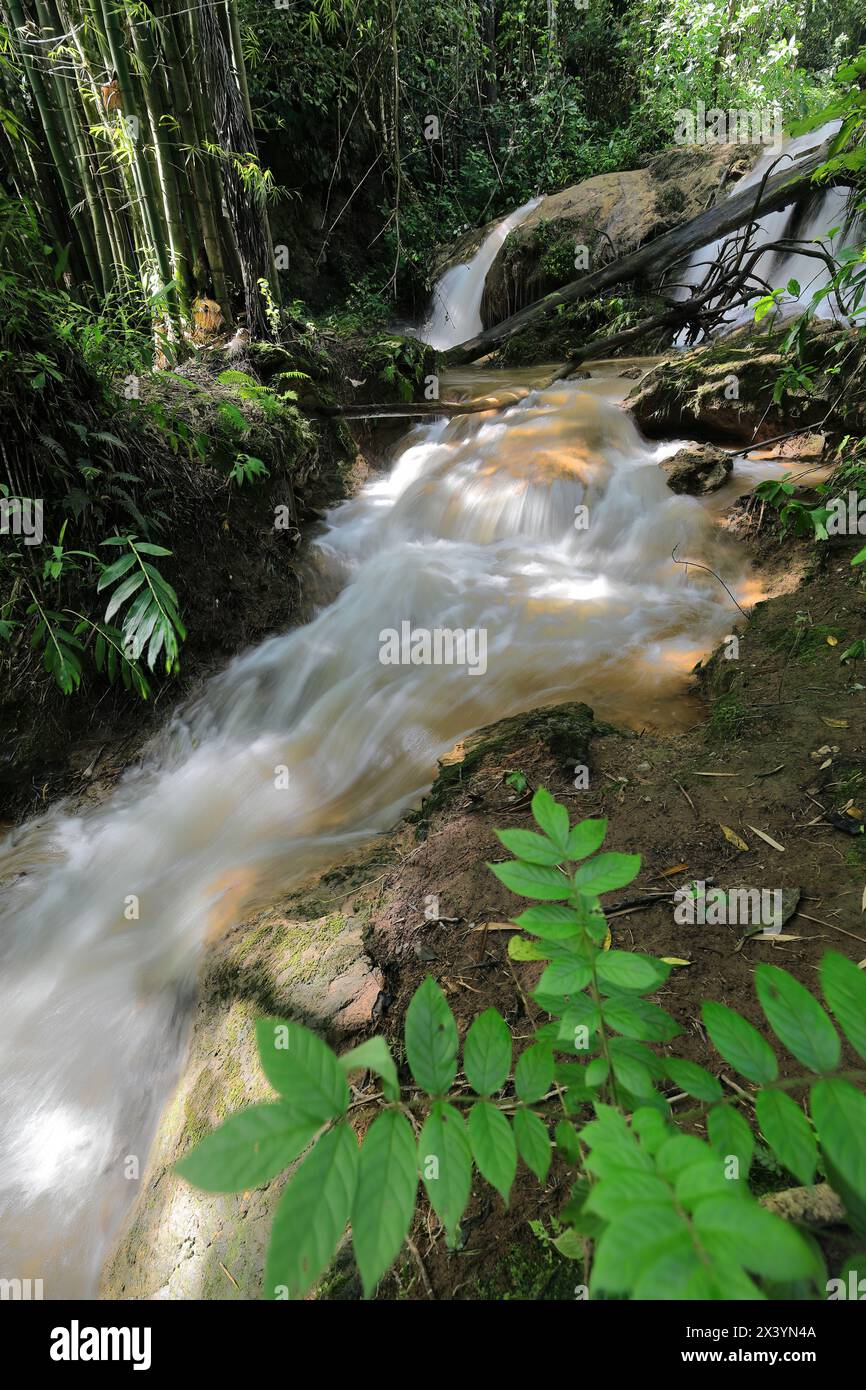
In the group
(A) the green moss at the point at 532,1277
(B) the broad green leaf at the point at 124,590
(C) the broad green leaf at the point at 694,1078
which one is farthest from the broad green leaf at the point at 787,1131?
(B) the broad green leaf at the point at 124,590

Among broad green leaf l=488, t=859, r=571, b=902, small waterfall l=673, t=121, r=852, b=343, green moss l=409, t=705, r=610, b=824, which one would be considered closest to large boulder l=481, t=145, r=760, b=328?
small waterfall l=673, t=121, r=852, b=343

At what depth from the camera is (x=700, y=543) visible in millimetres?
5160

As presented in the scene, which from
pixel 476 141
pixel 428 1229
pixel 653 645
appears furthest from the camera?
pixel 476 141

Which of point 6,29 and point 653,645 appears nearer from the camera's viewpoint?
point 6,29

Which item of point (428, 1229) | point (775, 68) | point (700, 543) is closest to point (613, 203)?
point (775, 68)

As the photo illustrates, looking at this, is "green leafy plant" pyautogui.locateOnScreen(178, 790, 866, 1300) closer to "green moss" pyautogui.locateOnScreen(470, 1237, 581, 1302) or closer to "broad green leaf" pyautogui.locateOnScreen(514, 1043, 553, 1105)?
"broad green leaf" pyautogui.locateOnScreen(514, 1043, 553, 1105)

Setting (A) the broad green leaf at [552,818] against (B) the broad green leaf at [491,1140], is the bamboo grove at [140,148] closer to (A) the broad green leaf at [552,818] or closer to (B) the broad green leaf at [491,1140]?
(A) the broad green leaf at [552,818]

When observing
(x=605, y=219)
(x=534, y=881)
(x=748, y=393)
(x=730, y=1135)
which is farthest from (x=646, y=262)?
(x=730, y=1135)

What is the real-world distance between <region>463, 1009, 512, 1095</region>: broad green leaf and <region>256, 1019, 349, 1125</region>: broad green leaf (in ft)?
0.57

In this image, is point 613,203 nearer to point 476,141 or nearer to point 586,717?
point 476,141

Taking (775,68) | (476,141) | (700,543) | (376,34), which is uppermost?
(775,68)

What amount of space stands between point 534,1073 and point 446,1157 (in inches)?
7.0

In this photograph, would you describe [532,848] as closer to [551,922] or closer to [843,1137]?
[551,922]

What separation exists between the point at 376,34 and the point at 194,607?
5.46 metres
